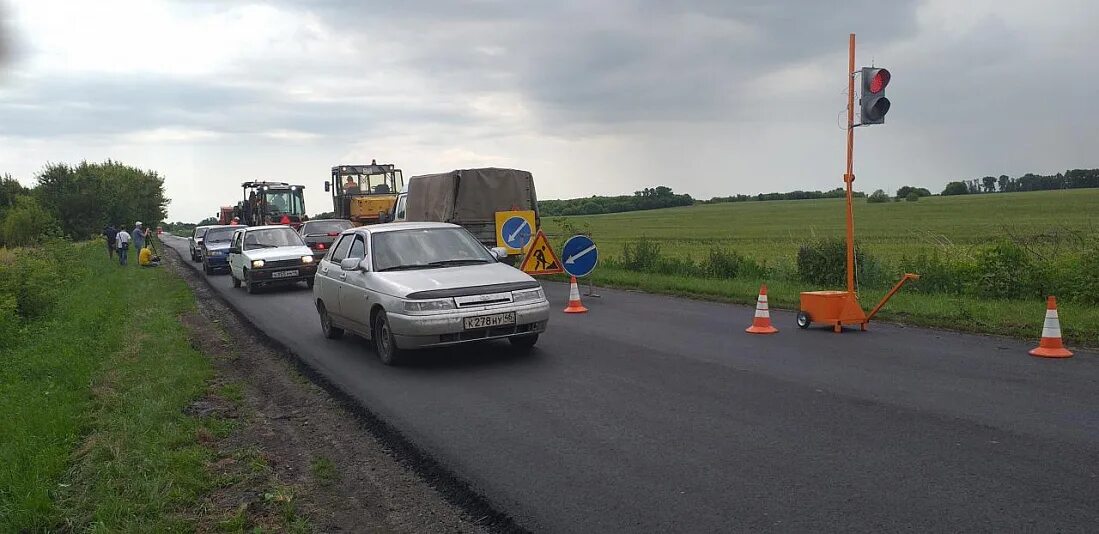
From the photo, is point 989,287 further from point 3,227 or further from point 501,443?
point 3,227

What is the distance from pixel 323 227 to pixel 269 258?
6.21 meters

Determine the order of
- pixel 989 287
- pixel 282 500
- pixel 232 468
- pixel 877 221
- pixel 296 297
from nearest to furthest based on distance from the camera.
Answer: pixel 282 500, pixel 232 468, pixel 989 287, pixel 296 297, pixel 877 221

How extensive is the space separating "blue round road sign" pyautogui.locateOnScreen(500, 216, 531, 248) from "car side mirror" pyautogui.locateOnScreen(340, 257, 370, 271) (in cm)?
723

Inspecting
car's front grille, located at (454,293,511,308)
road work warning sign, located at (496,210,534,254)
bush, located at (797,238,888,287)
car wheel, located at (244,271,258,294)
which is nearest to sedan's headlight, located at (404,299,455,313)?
car's front grille, located at (454,293,511,308)

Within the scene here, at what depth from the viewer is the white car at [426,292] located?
8906 millimetres

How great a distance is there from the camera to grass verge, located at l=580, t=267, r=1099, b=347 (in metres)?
10.4

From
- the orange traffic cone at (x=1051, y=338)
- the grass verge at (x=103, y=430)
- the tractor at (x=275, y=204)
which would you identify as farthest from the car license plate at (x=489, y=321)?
the tractor at (x=275, y=204)

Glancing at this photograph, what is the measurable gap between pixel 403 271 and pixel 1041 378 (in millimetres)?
6666

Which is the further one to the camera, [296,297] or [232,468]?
[296,297]

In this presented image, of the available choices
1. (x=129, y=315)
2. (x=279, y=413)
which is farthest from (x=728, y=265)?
(x=279, y=413)

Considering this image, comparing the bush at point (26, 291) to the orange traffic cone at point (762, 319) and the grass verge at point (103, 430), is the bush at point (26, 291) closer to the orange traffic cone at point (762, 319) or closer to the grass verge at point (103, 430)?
the grass verge at point (103, 430)

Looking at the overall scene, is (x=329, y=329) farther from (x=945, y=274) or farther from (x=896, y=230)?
(x=896, y=230)

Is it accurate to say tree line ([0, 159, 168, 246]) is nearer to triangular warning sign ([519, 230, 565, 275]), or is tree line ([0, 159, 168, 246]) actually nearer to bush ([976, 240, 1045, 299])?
triangular warning sign ([519, 230, 565, 275])

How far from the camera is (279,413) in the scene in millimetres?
7438
